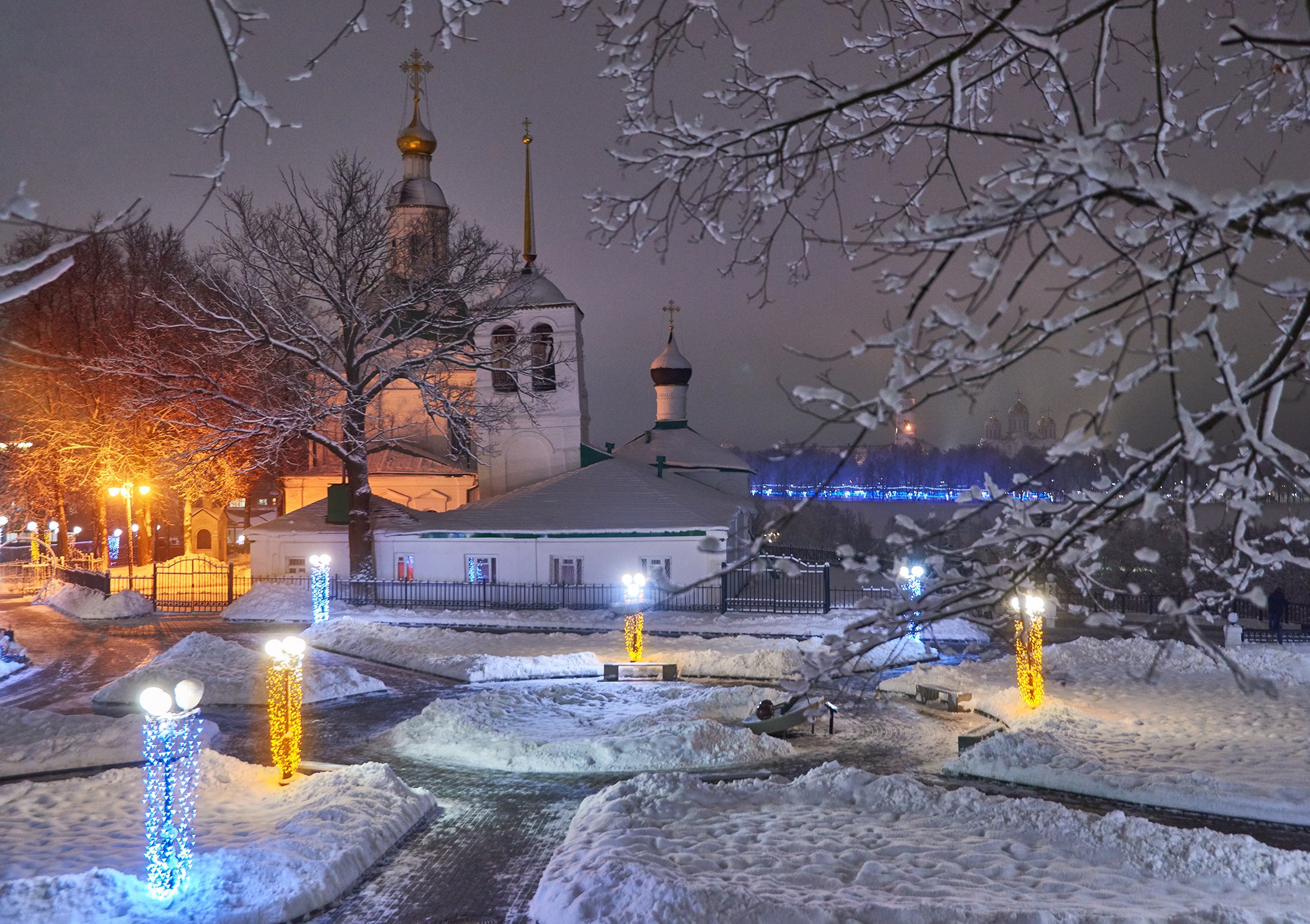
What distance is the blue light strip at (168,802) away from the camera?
776 cm

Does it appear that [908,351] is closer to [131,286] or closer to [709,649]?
[709,649]

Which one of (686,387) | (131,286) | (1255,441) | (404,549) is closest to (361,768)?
(1255,441)

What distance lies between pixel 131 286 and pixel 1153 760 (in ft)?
116

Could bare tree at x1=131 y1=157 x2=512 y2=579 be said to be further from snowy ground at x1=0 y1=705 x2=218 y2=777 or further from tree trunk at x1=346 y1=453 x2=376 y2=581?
snowy ground at x1=0 y1=705 x2=218 y2=777

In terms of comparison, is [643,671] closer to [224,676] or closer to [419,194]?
[224,676]

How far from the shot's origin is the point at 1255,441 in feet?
9.53

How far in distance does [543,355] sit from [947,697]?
2167 cm

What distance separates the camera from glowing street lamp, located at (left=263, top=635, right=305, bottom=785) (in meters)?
11.5

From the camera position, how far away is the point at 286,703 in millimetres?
11602

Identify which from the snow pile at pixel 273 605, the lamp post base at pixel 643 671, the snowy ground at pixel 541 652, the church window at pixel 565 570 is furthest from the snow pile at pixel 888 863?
the snow pile at pixel 273 605

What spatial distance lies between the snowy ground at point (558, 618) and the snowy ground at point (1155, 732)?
5.17 meters

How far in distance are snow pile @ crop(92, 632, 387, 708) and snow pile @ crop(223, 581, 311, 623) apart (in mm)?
7708

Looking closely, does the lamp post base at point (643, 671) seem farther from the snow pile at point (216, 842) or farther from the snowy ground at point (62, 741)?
the snow pile at point (216, 842)

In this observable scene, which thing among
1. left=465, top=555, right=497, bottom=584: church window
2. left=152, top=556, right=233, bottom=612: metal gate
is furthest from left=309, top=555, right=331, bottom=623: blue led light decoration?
left=152, top=556, right=233, bottom=612: metal gate
